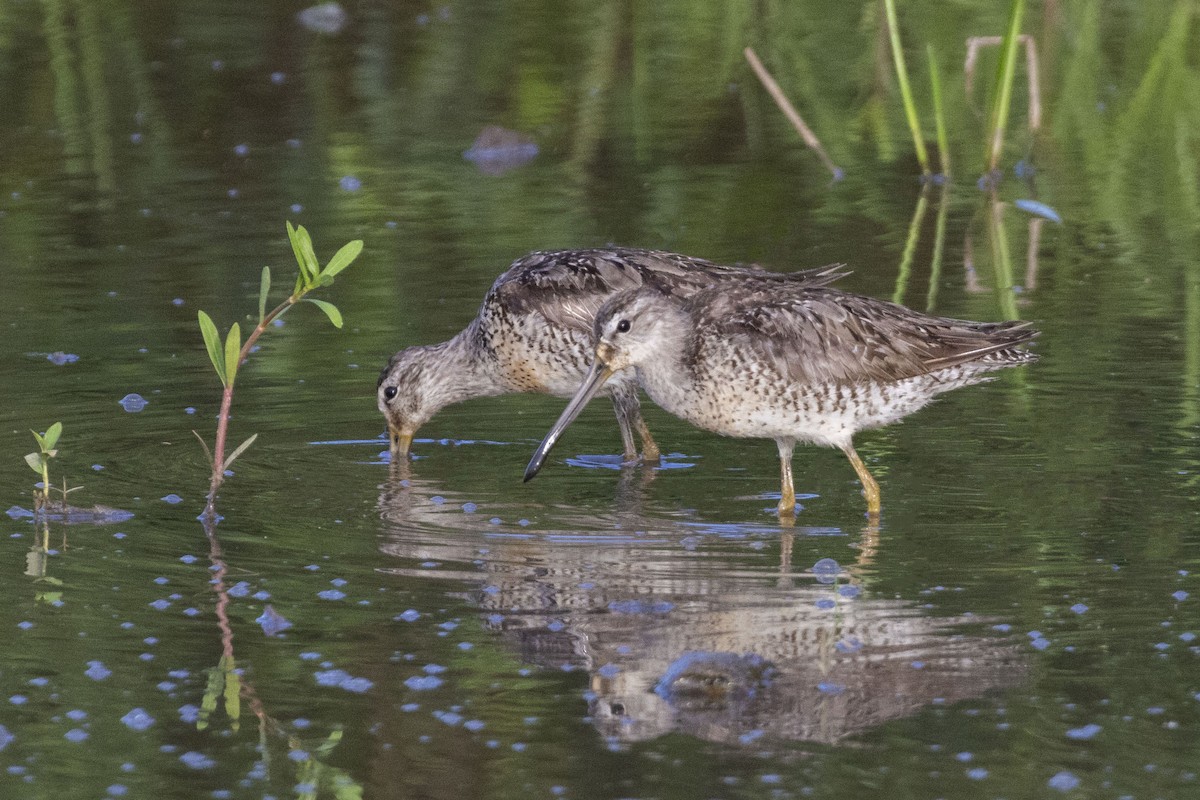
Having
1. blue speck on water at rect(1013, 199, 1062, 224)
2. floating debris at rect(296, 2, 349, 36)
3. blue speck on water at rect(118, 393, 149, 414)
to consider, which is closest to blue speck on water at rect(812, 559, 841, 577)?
blue speck on water at rect(118, 393, 149, 414)

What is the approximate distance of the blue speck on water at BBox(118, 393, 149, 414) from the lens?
8.46 m

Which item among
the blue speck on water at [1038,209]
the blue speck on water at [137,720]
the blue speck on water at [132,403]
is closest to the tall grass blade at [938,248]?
the blue speck on water at [1038,209]

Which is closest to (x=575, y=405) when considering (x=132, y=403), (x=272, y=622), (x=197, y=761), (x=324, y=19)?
(x=272, y=622)

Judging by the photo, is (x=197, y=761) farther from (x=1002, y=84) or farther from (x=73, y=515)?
(x=1002, y=84)

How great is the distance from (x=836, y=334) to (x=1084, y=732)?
2.52 m

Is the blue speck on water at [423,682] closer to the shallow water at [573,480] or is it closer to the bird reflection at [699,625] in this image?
the shallow water at [573,480]

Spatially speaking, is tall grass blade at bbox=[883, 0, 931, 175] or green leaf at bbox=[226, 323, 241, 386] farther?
tall grass blade at bbox=[883, 0, 931, 175]

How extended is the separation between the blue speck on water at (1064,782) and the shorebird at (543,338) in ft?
11.5

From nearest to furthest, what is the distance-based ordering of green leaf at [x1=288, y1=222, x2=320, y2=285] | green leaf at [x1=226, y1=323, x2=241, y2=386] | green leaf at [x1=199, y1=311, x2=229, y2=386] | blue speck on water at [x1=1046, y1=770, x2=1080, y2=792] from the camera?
blue speck on water at [x1=1046, y1=770, x2=1080, y2=792]
green leaf at [x1=288, y1=222, x2=320, y2=285]
green leaf at [x1=199, y1=311, x2=229, y2=386]
green leaf at [x1=226, y1=323, x2=241, y2=386]

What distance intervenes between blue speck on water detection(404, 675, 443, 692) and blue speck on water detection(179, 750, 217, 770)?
2.03 ft

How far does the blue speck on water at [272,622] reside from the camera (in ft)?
19.0

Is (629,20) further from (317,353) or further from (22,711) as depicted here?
(22,711)

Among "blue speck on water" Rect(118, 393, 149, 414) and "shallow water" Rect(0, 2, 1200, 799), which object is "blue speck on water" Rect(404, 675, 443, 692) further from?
"blue speck on water" Rect(118, 393, 149, 414)

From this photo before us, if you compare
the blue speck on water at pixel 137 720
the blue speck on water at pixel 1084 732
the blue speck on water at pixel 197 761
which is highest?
the blue speck on water at pixel 1084 732
